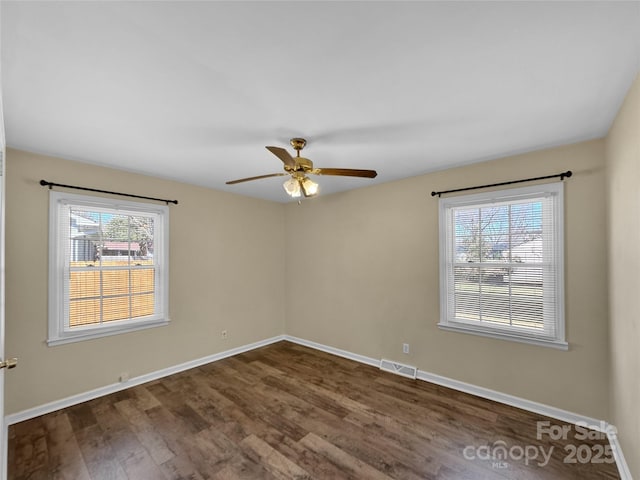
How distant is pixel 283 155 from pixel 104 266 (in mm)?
2499

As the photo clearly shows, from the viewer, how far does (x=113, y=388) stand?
3055mm

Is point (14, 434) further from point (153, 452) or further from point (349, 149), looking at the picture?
point (349, 149)

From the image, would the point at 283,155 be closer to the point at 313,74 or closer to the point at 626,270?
the point at 313,74

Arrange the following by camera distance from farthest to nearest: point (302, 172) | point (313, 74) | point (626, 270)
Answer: point (302, 172) < point (626, 270) < point (313, 74)

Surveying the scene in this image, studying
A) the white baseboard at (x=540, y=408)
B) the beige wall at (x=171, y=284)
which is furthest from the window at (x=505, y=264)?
the beige wall at (x=171, y=284)

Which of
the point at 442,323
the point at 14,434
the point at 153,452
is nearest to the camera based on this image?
the point at 153,452

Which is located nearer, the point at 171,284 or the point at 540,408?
the point at 540,408

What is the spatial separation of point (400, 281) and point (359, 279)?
2.04 feet

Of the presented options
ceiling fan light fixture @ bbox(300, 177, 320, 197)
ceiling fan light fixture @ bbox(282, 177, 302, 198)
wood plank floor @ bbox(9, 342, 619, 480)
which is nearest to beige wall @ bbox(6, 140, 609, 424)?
wood plank floor @ bbox(9, 342, 619, 480)

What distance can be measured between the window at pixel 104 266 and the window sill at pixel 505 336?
3407mm

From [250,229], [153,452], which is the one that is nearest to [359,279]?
[250,229]

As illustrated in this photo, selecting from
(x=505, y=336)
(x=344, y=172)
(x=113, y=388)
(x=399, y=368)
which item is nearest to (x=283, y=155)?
(x=344, y=172)

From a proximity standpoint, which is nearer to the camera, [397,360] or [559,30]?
[559,30]

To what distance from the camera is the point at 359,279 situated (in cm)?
399
